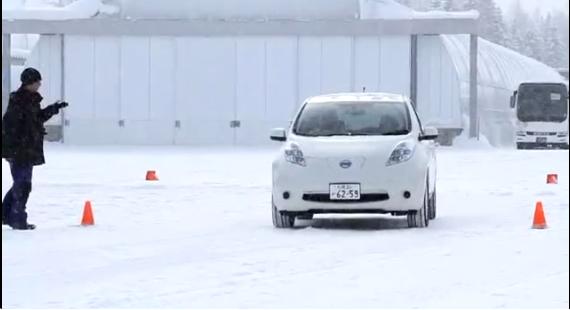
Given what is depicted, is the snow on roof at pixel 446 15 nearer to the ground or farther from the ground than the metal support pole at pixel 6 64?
farther from the ground

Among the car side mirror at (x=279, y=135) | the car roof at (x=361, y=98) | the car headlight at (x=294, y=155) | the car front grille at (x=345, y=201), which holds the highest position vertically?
the car roof at (x=361, y=98)

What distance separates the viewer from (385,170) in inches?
507

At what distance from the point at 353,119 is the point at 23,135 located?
3775mm

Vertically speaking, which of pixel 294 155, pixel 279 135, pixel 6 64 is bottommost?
pixel 294 155

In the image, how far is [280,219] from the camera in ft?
43.1

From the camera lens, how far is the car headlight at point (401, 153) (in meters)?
13.0

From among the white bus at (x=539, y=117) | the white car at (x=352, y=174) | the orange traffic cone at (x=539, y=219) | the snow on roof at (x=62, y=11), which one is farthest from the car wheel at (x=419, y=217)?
the white bus at (x=539, y=117)

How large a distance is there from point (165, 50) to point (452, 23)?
9.67 meters

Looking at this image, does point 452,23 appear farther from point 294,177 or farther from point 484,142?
point 294,177

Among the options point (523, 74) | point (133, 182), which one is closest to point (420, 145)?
point (133, 182)

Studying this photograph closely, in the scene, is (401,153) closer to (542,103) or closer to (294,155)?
(294,155)

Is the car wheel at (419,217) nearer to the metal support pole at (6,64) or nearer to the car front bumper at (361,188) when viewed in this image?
the car front bumper at (361,188)

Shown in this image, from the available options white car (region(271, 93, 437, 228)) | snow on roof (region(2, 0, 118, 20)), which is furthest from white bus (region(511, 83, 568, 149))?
white car (region(271, 93, 437, 228))

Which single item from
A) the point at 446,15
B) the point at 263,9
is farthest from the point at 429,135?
the point at 263,9
